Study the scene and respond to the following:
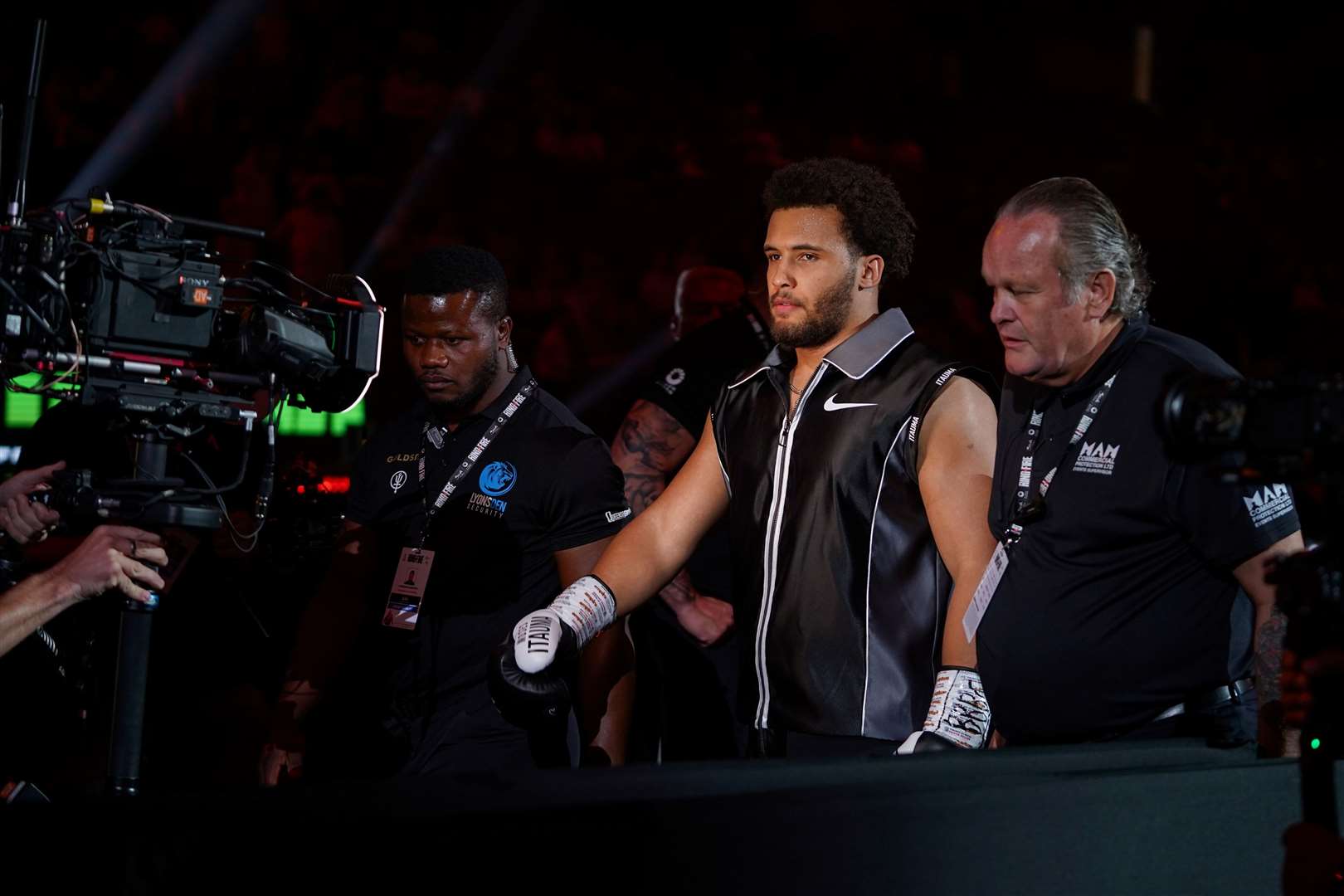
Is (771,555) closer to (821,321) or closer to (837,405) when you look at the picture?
(837,405)

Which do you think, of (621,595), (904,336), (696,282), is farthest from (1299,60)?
(621,595)

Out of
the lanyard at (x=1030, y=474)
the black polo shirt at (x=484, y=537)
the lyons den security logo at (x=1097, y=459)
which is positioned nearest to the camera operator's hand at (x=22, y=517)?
the black polo shirt at (x=484, y=537)

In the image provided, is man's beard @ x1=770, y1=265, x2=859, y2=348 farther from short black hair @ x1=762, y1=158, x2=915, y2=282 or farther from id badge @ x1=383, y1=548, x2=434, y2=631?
id badge @ x1=383, y1=548, x2=434, y2=631

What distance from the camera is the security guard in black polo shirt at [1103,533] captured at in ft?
6.94

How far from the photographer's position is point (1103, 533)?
2189 millimetres

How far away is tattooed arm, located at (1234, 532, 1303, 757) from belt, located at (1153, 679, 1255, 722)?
0.18 feet

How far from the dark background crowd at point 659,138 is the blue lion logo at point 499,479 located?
109 inches

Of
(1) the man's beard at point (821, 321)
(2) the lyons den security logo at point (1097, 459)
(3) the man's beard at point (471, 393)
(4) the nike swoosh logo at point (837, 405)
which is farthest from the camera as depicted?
(3) the man's beard at point (471, 393)

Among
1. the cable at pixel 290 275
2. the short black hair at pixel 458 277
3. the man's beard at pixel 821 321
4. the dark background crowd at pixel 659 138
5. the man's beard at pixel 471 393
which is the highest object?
the dark background crowd at pixel 659 138

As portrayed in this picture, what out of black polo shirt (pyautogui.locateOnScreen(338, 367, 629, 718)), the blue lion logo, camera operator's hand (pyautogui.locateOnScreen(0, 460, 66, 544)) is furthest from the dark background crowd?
camera operator's hand (pyautogui.locateOnScreen(0, 460, 66, 544))

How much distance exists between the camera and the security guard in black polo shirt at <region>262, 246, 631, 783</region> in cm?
298

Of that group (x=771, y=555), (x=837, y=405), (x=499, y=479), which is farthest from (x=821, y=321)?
(x=499, y=479)

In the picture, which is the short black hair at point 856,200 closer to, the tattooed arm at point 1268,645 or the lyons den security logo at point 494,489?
the lyons den security logo at point 494,489

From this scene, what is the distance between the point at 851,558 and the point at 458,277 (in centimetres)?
126
